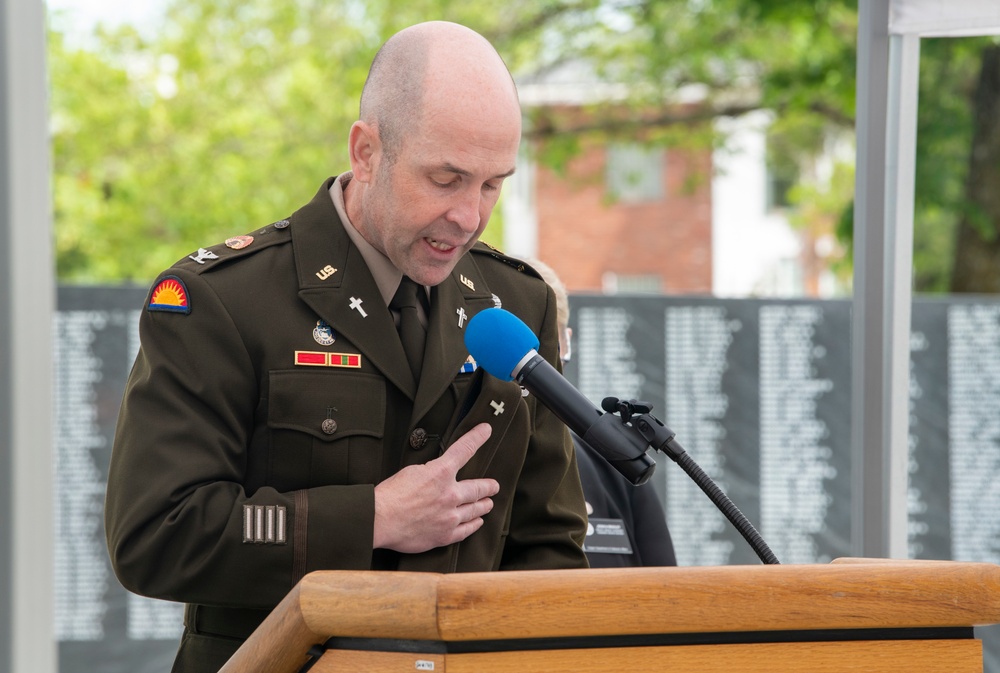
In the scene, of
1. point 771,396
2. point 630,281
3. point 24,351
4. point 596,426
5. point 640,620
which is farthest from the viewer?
point 630,281

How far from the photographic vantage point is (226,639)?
1.43 metres

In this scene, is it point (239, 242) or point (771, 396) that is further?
point (771, 396)

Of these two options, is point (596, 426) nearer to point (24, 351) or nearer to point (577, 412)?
point (577, 412)

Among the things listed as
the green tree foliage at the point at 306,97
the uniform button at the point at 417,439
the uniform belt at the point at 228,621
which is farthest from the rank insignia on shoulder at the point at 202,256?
the green tree foliage at the point at 306,97

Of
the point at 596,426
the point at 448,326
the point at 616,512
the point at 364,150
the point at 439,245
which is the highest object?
the point at 364,150

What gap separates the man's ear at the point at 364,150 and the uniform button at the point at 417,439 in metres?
0.33

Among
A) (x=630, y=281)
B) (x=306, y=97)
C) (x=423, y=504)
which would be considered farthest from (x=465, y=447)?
(x=630, y=281)

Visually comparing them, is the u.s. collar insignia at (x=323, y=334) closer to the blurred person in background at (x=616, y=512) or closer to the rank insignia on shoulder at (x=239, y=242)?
the rank insignia on shoulder at (x=239, y=242)

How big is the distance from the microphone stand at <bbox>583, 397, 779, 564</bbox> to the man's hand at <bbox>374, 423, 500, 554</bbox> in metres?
0.21

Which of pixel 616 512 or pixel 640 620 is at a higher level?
pixel 640 620

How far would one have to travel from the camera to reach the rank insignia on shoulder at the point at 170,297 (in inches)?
53.0

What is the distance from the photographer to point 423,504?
1.31 metres

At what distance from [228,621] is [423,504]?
1.08ft

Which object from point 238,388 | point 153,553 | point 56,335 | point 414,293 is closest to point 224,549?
point 153,553
